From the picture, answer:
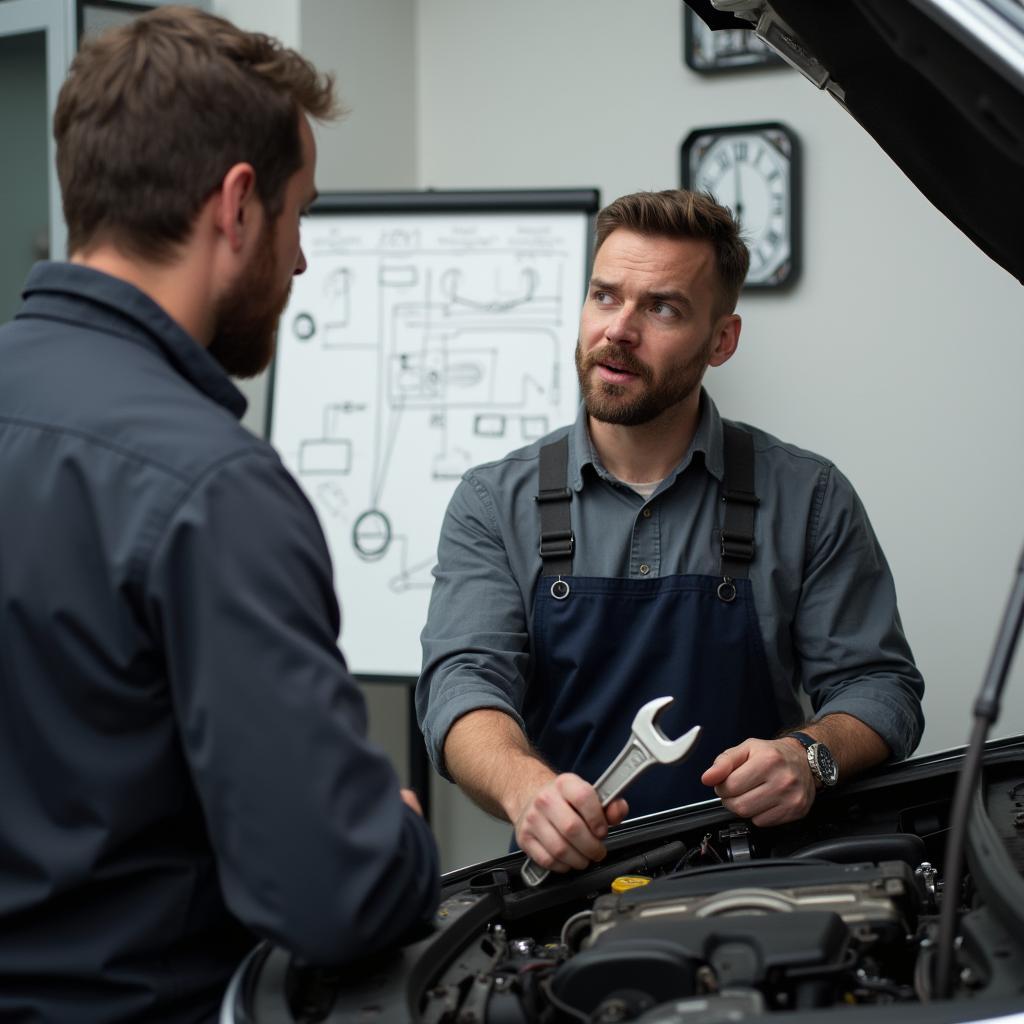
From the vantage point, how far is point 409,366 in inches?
127

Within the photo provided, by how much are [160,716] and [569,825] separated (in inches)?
21.5

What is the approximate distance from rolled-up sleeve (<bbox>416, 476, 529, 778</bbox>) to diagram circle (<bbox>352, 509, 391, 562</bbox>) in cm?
107

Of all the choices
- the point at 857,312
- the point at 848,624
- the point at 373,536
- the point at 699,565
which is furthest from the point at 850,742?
the point at 373,536

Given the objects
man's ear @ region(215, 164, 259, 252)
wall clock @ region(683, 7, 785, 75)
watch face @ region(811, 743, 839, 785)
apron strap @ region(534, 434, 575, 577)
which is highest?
wall clock @ region(683, 7, 785, 75)

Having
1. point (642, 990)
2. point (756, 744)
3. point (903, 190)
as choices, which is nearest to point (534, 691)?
point (756, 744)

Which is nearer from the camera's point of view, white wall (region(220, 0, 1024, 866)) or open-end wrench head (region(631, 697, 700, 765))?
open-end wrench head (region(631, 697, 700, 765))

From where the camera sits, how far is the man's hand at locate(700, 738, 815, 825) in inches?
60.1

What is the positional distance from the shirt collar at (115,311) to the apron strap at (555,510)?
3.31 feet

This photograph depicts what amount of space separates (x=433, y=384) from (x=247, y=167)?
7.04 ft

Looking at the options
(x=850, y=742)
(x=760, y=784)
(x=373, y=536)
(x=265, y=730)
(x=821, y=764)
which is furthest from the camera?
(x=373, y=536)

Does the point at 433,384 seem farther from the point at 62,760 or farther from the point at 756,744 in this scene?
the point at 62,760

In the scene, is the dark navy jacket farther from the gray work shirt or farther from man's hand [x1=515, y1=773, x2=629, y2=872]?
the gray work shirt

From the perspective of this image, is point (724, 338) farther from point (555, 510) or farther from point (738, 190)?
point (738, 190)

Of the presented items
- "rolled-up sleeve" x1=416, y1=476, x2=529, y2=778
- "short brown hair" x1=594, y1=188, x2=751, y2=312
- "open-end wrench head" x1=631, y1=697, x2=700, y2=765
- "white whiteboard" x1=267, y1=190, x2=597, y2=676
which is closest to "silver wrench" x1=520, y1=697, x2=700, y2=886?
"open-end wrench head" x1=631, y1=697, x2=700, y2=765
